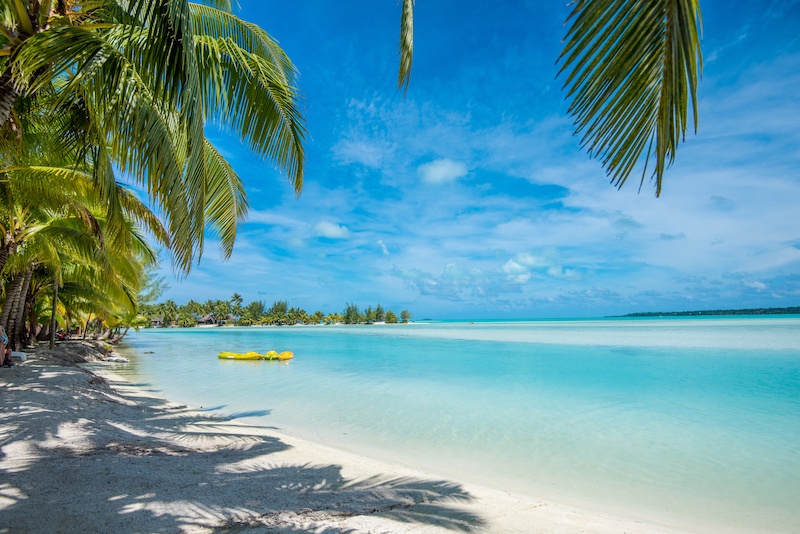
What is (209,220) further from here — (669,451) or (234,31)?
(669,451)

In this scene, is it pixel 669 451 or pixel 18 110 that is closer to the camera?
pixel 18 110

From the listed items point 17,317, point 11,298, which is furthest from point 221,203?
point 17,317

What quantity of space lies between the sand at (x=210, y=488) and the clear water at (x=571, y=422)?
853 mm

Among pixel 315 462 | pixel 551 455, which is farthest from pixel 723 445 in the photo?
pixel 315 462

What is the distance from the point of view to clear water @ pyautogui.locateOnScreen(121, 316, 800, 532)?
4594mm

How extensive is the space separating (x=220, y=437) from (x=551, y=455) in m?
4.52

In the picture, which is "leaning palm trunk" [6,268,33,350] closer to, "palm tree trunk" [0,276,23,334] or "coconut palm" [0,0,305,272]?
"palm tree trunk" [0,276,23,334]

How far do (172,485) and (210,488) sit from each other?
0.94 feet

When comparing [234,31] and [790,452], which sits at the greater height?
[234,31]

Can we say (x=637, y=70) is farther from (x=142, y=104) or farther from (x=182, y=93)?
(x=142, y=104)

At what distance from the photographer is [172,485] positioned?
3.26 m

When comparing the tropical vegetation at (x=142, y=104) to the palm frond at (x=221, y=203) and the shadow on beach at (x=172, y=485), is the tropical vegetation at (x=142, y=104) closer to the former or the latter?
the palm frond at (x=221, y=203)

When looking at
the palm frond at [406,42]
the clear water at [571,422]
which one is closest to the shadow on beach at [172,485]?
the clear water at [571,422]

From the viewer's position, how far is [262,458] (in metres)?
4.62
